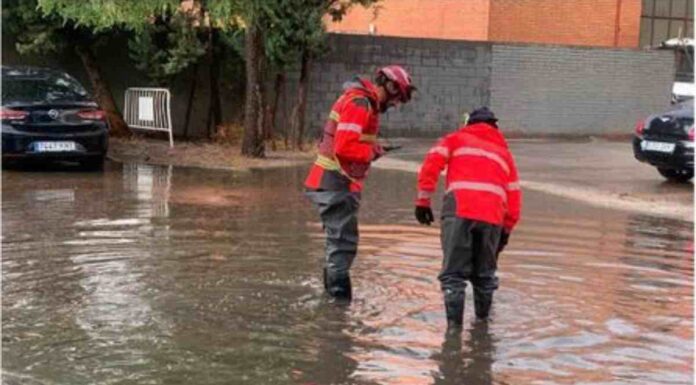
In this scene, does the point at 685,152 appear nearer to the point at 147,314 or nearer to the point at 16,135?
the point at 16,135

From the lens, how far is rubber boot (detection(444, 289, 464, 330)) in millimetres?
6359

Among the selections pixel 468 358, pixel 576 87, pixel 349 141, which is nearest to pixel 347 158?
pixel 349 141

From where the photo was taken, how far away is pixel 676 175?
1633cm

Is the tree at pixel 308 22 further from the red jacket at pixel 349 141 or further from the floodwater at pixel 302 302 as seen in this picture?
the red jacket at pixel 349 141

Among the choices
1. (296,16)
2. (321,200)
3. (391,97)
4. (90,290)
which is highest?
(296,16)

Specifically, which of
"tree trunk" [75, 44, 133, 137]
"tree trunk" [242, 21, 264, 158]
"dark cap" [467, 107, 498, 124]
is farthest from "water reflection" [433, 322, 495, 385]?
"tree trunk" [75, 44, 133, 137]

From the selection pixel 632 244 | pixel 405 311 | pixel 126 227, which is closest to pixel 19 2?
pixel 126 227

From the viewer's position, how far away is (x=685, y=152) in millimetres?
15203

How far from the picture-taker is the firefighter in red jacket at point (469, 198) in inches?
246

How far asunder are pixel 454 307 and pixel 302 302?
1.13 metres

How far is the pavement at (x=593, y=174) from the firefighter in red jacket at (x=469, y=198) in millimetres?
6620

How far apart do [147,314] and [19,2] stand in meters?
13.8

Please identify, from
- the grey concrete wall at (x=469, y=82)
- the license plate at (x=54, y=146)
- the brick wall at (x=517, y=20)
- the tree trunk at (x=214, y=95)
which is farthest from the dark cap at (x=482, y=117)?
the brick wall at (x=517, y=20)

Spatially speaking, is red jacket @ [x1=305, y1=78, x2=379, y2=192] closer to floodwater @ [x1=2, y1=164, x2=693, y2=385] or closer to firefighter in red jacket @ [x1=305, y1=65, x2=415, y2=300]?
firefighter in red jacket @ [x1=305, y1=65, x2=415, y2=300]
